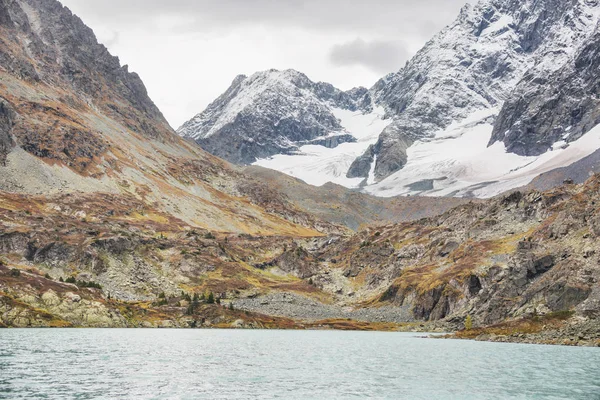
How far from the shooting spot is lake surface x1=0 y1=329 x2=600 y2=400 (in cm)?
5156

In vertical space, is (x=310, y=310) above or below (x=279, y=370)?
above

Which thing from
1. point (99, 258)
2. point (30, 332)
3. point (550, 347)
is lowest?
point (550, 347)

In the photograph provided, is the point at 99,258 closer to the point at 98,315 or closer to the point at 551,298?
the point at 98,315

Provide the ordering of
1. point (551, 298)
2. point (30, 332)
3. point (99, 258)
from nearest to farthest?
point (30, 332)
point (551, 298)
point (99, 258)

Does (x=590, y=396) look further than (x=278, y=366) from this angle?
No

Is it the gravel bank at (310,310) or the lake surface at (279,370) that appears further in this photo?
the gravel bank at (310,310)

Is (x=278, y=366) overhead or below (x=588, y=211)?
below

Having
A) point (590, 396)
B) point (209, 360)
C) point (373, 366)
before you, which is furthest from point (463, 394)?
point (209, 360)

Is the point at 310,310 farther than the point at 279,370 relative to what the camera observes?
Yes

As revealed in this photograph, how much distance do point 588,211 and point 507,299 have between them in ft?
118

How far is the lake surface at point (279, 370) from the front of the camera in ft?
169

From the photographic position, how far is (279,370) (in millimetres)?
66875

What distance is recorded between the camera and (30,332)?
105 metres

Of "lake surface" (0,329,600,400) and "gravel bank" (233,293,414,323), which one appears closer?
"lake surface" (0,329,600,400)
